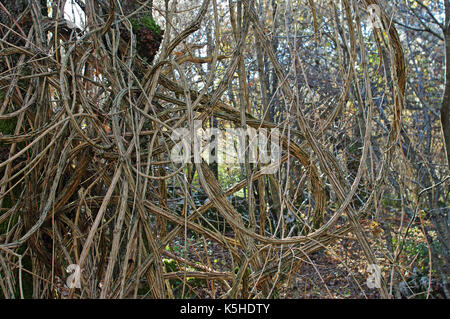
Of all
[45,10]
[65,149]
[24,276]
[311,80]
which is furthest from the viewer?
[311,80]

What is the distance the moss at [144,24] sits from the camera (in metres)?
1.19

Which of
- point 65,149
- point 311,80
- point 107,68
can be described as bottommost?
point 65,149

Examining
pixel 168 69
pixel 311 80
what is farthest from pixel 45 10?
pixel 311 80

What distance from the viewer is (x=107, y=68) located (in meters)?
1.04

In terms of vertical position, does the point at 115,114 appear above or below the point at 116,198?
above

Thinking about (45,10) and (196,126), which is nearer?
(196,126)

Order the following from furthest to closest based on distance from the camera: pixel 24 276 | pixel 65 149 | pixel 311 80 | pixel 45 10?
pixel 311 80, pixel 45 10, pixel 24 276, pixel 65 149

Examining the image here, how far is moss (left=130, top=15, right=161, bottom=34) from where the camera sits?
1.19 meters

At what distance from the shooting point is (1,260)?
861mm

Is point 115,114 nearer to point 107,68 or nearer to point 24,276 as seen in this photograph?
point 107,68

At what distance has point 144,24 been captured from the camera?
121 cm

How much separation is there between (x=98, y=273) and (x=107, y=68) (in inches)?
21.7
